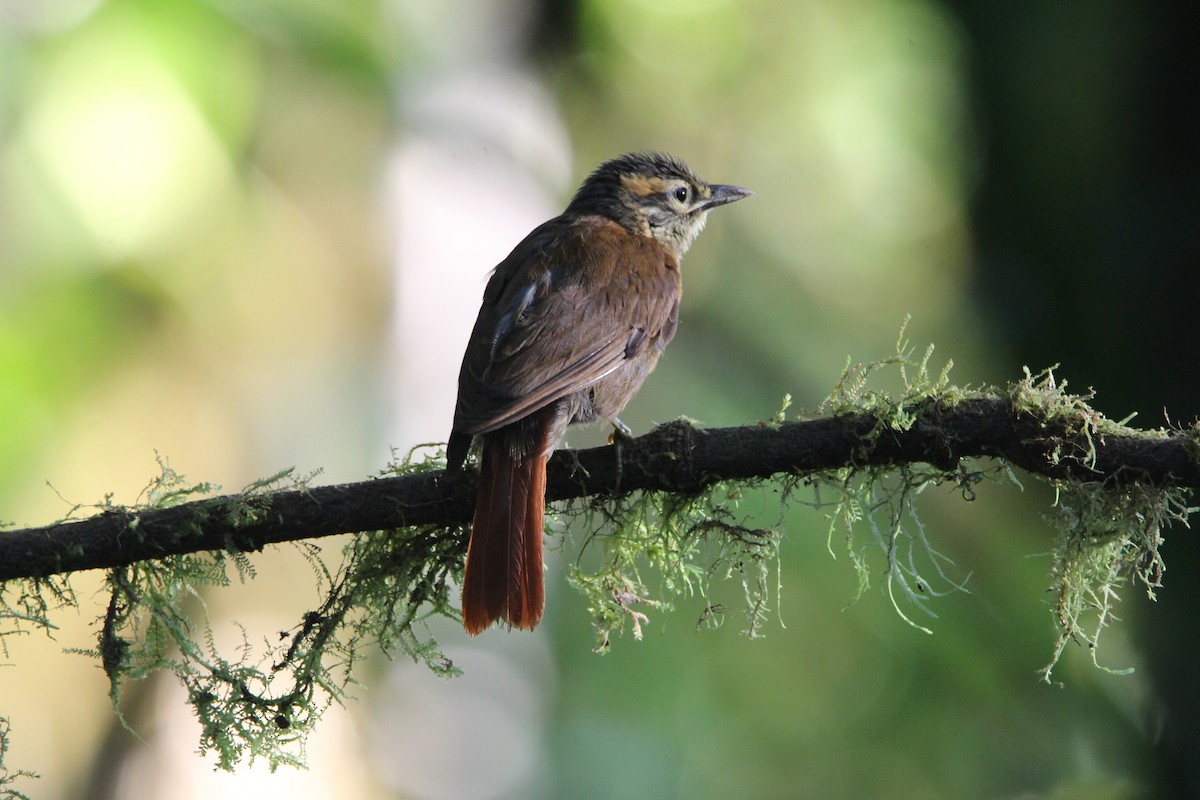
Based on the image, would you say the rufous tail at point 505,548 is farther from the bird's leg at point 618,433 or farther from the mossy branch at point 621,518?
the bird's leg at point 618,433

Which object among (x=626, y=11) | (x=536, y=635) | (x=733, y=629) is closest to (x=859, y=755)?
(x=733, y=629)

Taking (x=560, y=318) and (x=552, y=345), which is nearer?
(x=552, y=345)

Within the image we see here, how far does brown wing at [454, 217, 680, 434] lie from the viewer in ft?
10.7

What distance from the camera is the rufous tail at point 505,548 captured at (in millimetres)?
2986

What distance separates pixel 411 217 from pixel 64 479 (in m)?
2.71

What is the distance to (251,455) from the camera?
21.0ft

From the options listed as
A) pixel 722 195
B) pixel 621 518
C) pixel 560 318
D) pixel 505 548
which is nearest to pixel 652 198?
pixel 722 195

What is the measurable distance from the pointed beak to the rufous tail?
85.5 inches

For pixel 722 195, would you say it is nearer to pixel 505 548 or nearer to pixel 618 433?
pixel 618 433

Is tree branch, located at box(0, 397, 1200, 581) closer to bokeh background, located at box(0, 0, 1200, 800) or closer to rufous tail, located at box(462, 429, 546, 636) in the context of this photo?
rufous tail, located at box(462, 429, 546, 636)

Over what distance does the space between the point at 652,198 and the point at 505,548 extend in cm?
222

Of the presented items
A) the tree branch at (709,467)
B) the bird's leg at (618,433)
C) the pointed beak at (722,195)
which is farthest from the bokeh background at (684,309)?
the tree branch at (709,467)

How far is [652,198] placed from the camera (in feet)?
15.5

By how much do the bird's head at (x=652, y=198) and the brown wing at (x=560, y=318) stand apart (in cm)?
39
